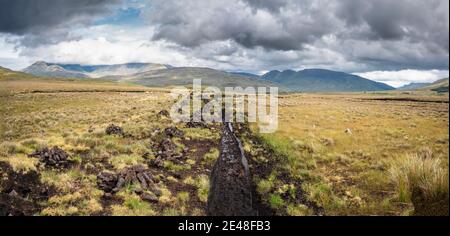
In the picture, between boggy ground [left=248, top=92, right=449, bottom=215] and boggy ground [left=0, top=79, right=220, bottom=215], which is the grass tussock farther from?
boggy ground [left=0, top=79, right=220, bottom=215]

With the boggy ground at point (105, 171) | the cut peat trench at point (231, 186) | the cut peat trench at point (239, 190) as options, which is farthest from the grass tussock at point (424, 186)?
the boggy ground at point (105, 171)

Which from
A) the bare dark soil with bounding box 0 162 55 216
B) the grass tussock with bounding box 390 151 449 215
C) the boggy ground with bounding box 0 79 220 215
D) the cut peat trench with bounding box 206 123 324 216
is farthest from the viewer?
the cut peat trench with bounding box 206 123 324 216

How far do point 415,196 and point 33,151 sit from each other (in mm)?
21162

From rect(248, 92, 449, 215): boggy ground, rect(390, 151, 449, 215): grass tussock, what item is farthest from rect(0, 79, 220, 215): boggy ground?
rect(390, 151, 449, 215): grass tussock

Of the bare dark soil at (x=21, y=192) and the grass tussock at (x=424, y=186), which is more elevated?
the grass tussock at (x=424, y=186)

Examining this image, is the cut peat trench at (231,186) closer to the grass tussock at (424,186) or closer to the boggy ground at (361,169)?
the boggy ground at (361,169)

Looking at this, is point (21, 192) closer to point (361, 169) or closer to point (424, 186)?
point (424, 186)

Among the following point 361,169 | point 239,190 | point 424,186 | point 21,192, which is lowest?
A: point 239,190

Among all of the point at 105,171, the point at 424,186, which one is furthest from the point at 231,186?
the point at 424,186

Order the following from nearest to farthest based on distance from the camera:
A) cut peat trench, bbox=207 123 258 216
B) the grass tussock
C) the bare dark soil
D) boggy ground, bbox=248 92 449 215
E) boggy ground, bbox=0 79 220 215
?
the grass tussock < boggy ground, bbox=248 92 449 215 < the bare dark soil < boggy ground, bbox=0 79 220 215 < cut peat trench, bbox=207 123 258 216

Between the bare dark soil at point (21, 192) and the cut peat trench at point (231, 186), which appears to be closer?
the bare dark soil at point (21, 192)

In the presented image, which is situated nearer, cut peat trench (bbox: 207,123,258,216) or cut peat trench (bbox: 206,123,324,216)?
cut peat trench (bbox: 206,123,324,216)

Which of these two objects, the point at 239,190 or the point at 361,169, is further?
the point at 361,169

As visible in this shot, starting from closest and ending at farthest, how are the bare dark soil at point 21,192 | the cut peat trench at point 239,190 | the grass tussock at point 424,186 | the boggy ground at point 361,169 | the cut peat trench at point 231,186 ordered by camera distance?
1. the grass tussock at point 424,186
2. the boggy ground at point 361,169
3. the bare dark soil at point 21,192
4. the cut peat trench at point 239,190
5. the cut peat trench at point 231,186
